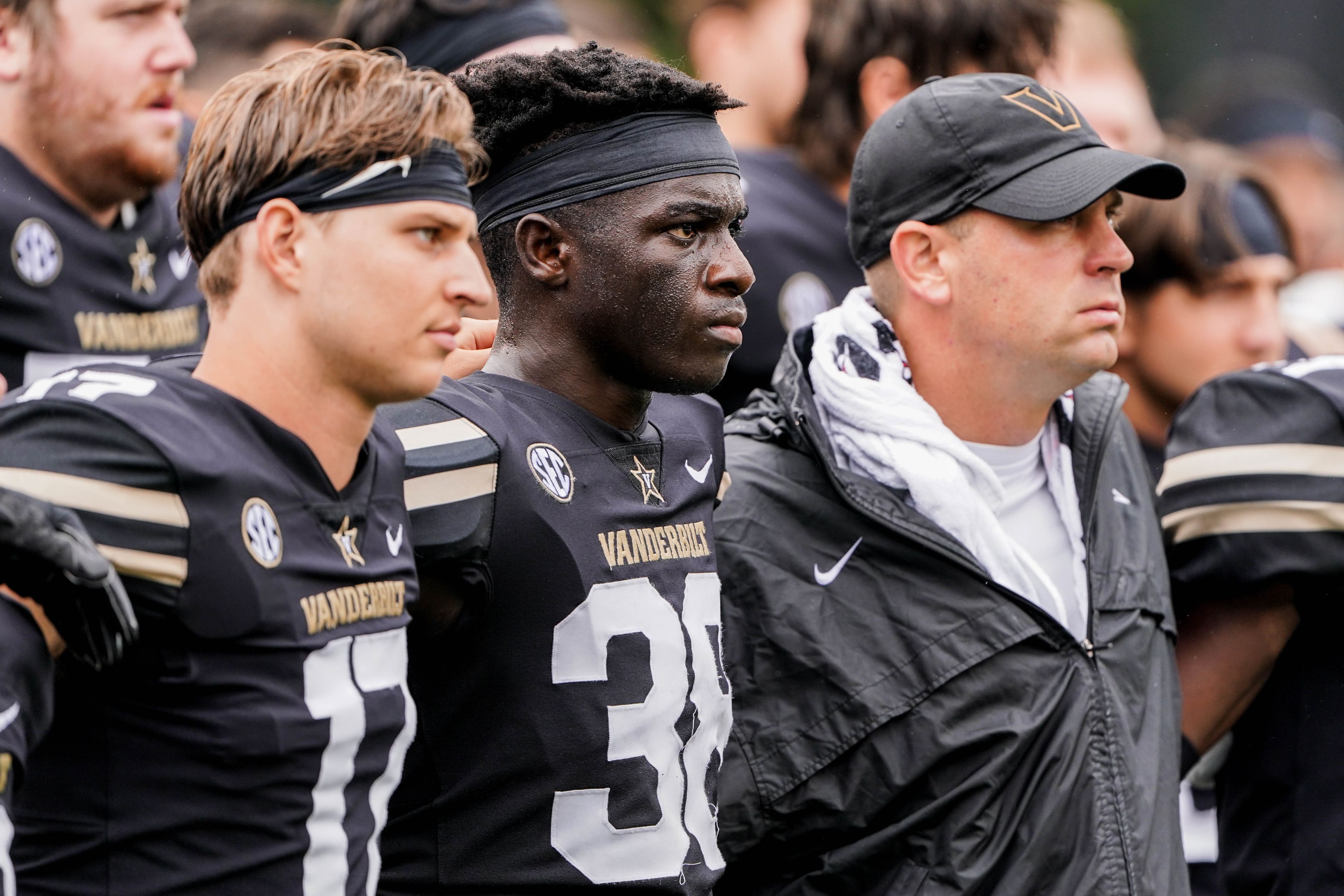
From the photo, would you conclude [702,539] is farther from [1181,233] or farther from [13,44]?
[1181,233]

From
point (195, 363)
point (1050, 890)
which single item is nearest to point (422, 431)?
point (195, 363)

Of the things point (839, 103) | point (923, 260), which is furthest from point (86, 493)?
point (839, 103)

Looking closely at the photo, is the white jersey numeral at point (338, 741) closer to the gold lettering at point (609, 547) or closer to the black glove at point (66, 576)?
the black glove at point (66, 576)

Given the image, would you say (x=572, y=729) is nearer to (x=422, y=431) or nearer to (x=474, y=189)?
(x=422, y=431)

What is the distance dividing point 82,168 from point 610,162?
1472mm

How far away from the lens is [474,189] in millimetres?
2912

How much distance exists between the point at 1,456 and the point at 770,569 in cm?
156

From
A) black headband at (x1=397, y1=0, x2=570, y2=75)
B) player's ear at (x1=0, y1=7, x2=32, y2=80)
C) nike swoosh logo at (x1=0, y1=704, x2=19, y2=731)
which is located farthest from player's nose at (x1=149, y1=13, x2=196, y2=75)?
nike swoosh logo at (x1=0, y1=704, x2=19, y2=731)

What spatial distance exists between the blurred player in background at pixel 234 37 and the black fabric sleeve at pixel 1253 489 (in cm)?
356

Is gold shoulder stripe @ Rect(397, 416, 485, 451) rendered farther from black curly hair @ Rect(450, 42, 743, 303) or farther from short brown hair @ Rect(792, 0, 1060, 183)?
short brown hair @ Rect(792, 0, 1060, 183)

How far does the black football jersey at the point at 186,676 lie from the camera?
2.01 metres

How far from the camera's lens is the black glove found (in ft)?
6.01

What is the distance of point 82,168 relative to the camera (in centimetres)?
364

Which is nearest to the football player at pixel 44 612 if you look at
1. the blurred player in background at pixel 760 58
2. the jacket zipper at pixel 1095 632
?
the jacket zipper at pixel 1095 632
